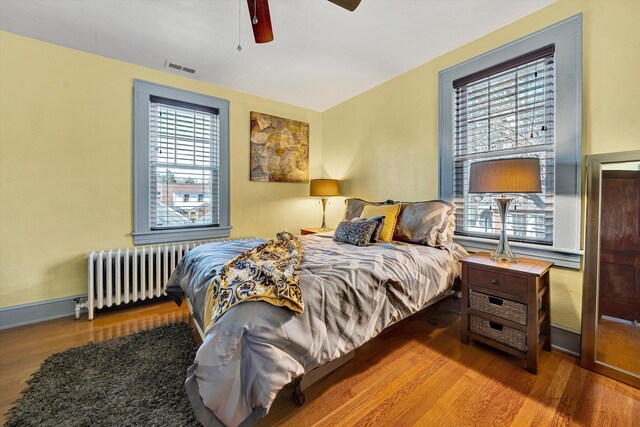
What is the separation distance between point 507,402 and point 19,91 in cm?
444

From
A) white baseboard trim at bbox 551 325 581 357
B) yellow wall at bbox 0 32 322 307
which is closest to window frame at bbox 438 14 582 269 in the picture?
white baseboard trim at bbox 551 325 581 357

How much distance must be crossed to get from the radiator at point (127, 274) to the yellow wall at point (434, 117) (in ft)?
7.95

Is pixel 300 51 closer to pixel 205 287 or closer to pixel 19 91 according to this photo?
pixel 205 287

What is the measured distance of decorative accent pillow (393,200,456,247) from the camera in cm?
239

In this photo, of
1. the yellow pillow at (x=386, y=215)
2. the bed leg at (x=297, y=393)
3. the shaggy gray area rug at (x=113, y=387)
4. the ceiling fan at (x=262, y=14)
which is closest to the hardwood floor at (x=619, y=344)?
the yellow pillow at (x=386, y=215)

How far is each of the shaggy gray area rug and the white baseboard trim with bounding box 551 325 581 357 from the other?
2.50 metres

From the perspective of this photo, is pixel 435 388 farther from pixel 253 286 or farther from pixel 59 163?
pixel 59 163

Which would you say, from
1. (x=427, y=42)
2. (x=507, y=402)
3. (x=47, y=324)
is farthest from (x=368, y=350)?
(x=47, y=324)

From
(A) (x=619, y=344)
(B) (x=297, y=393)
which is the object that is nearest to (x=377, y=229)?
(B) (x=297, y=393)

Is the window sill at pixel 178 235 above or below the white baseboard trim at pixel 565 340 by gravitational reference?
above

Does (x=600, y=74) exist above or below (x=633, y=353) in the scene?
above

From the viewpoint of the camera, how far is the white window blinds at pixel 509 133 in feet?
6.87

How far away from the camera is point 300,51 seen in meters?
2.69

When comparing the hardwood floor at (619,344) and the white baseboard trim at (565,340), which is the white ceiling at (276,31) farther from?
the white baseboard trim at (565,340)
